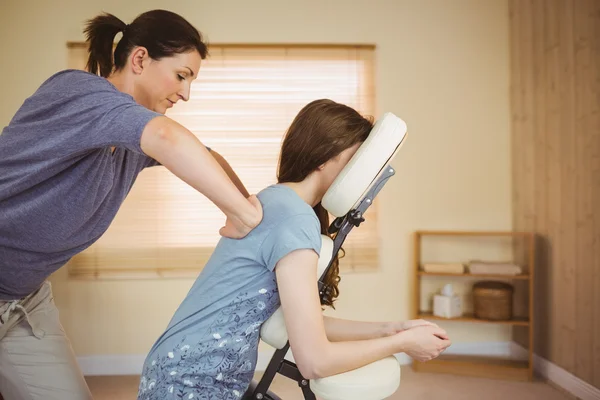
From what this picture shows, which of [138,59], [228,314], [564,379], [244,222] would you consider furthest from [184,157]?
[564,379]

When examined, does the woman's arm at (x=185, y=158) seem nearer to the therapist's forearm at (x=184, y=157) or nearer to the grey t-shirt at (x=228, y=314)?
the therapist's forearm at (x=184, y=157)

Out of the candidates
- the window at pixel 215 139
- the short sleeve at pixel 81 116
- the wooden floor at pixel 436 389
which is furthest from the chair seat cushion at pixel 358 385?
the window at pixel 215 139

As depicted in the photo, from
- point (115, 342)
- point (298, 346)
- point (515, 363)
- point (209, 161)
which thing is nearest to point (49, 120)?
point (209, 161)

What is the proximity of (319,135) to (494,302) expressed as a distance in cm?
240

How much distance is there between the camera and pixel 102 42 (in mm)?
1353

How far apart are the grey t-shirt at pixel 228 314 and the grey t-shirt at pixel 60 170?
0.98 ft

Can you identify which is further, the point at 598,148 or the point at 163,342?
the point at 598,148

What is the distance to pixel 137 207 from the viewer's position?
10.9 ft

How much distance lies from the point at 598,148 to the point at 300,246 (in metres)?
2.23

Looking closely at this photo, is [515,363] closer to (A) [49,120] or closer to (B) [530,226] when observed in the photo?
(B) [530,226]

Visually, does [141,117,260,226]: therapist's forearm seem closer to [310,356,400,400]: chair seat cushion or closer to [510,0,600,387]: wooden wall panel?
[310,356,400,400]: chair seat cushion

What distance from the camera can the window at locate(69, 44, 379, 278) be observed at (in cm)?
332

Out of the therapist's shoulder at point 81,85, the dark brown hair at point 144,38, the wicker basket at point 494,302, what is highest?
the dark brown hair at point 144,38

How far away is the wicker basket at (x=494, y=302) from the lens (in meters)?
3.13
